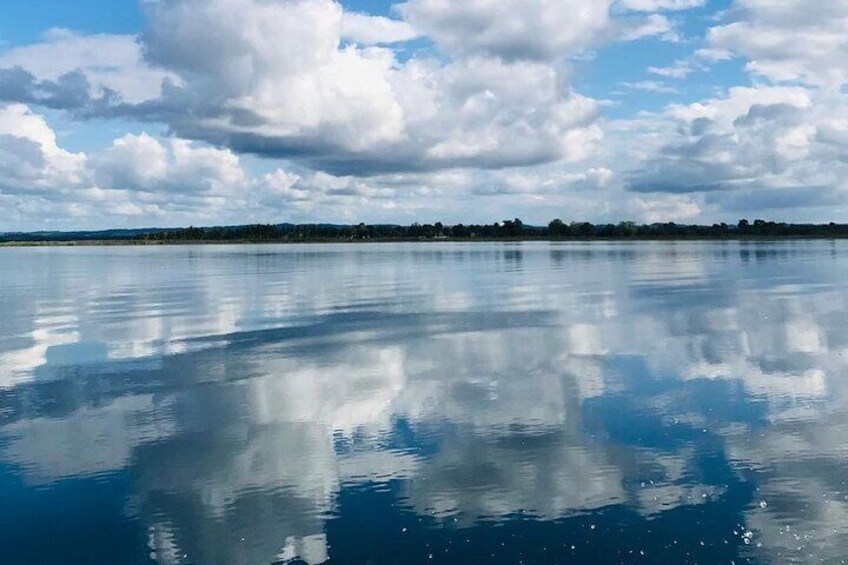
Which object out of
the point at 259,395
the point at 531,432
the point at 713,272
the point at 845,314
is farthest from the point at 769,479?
the point at 713,272

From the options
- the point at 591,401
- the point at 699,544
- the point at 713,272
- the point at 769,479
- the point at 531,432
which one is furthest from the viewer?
the point at 713,272

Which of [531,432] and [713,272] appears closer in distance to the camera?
[531,432]

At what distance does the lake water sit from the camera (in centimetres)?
1163

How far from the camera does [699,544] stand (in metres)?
11.2

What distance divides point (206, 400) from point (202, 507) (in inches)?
314

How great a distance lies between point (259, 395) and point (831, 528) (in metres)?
14.1

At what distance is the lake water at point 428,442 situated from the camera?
11633 millimetres

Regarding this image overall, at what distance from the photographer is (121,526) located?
12344 millimetres

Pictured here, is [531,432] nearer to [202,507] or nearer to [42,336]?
[202,507]

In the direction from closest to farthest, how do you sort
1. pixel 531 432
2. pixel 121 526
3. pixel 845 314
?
1. pixel 121 526
2. pixel 531 432
3. pixel 845 314

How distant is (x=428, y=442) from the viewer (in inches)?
650

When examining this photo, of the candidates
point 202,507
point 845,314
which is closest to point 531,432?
point 202,507

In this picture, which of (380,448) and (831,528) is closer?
(831,528)

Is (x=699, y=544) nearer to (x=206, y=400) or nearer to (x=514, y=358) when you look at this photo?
(x=206, y=400)
